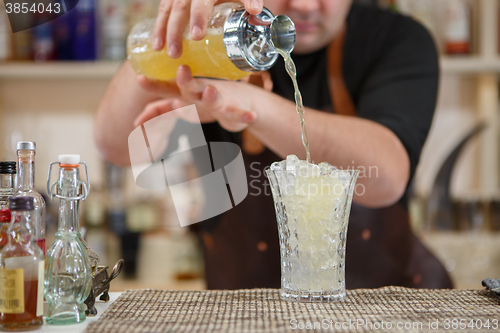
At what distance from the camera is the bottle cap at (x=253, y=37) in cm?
78

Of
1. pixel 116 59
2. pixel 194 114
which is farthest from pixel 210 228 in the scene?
pixel 116 59

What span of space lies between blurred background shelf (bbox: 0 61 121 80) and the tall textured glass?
1511mm

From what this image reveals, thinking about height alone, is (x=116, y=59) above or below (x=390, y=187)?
above

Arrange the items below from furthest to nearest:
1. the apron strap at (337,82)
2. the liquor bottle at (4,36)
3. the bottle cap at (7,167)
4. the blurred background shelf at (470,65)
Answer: the liquor bottle at (4,36)
the blurred background shelf at (470,65)
the apron strap at (337,82)
the bottle cap at (7,167)

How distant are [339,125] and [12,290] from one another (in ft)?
2.33

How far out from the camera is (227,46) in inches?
32.3

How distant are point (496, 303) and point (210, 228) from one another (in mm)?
859

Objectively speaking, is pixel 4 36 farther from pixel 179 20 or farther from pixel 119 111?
pixel 179 20

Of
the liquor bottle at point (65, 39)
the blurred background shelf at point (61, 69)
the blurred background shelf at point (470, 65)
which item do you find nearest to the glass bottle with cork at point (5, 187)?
the blurred background shelf at point (61, 69)

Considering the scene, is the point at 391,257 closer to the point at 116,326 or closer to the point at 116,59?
the point at 116,326

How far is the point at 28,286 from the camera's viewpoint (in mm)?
643

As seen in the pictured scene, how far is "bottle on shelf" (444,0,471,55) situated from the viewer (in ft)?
6.68

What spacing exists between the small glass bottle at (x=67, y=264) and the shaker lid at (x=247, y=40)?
304mm

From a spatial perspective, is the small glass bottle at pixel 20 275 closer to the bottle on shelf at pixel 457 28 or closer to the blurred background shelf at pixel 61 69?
the blurred background shelf at pixel 61 69
